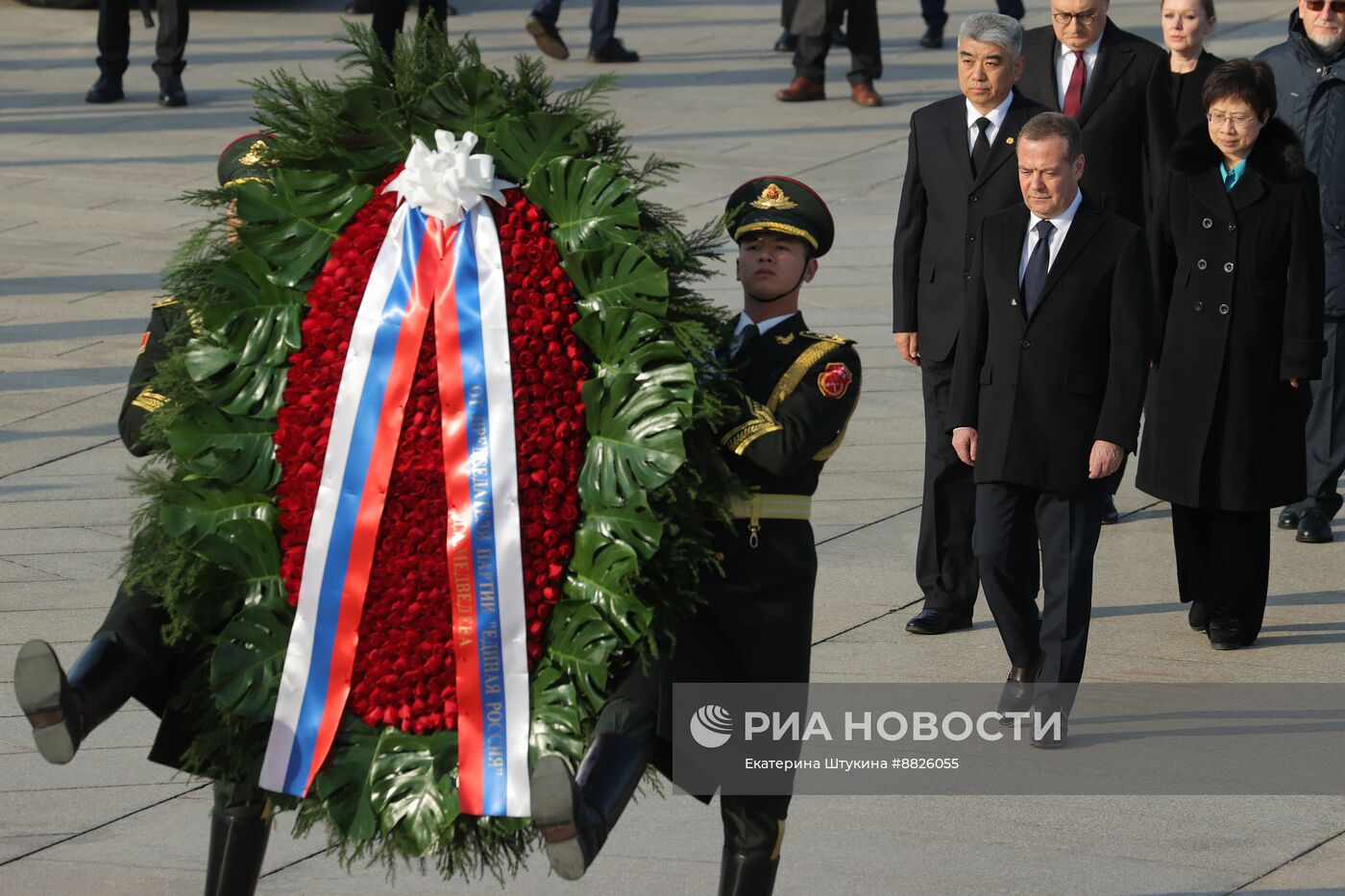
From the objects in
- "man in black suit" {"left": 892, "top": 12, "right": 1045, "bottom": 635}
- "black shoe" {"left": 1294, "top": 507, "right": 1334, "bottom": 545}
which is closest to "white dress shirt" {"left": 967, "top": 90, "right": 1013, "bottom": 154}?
"man in black suit" {"left": 892, "top": 12, "right": 1045, "bottom": 635}

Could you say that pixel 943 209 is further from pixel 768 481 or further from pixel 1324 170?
pixel 768 481

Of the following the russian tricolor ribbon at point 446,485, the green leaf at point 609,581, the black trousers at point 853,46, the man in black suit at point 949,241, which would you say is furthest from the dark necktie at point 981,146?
the black trousers at point 853,46

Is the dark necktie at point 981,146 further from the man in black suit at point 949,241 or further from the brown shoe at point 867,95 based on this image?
the brown shoe at point 867,95

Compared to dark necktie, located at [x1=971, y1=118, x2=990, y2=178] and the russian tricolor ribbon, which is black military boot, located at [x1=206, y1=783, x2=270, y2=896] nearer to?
the russian tricolor ribbon

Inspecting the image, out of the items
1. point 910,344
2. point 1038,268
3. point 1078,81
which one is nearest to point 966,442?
point 1038,268

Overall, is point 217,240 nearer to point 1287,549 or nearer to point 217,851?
point 217,851

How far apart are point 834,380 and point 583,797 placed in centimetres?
107

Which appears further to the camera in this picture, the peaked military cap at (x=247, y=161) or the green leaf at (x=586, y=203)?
the peaked military cap at (x=247, y=161)

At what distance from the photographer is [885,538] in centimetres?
751

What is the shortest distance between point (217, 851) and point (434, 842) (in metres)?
0.64

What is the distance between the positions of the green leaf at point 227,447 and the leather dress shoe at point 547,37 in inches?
456

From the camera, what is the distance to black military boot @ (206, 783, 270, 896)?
4.31 m

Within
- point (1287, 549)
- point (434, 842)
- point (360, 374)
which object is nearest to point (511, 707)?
point (434, 842)

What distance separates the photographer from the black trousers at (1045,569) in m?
5.77
